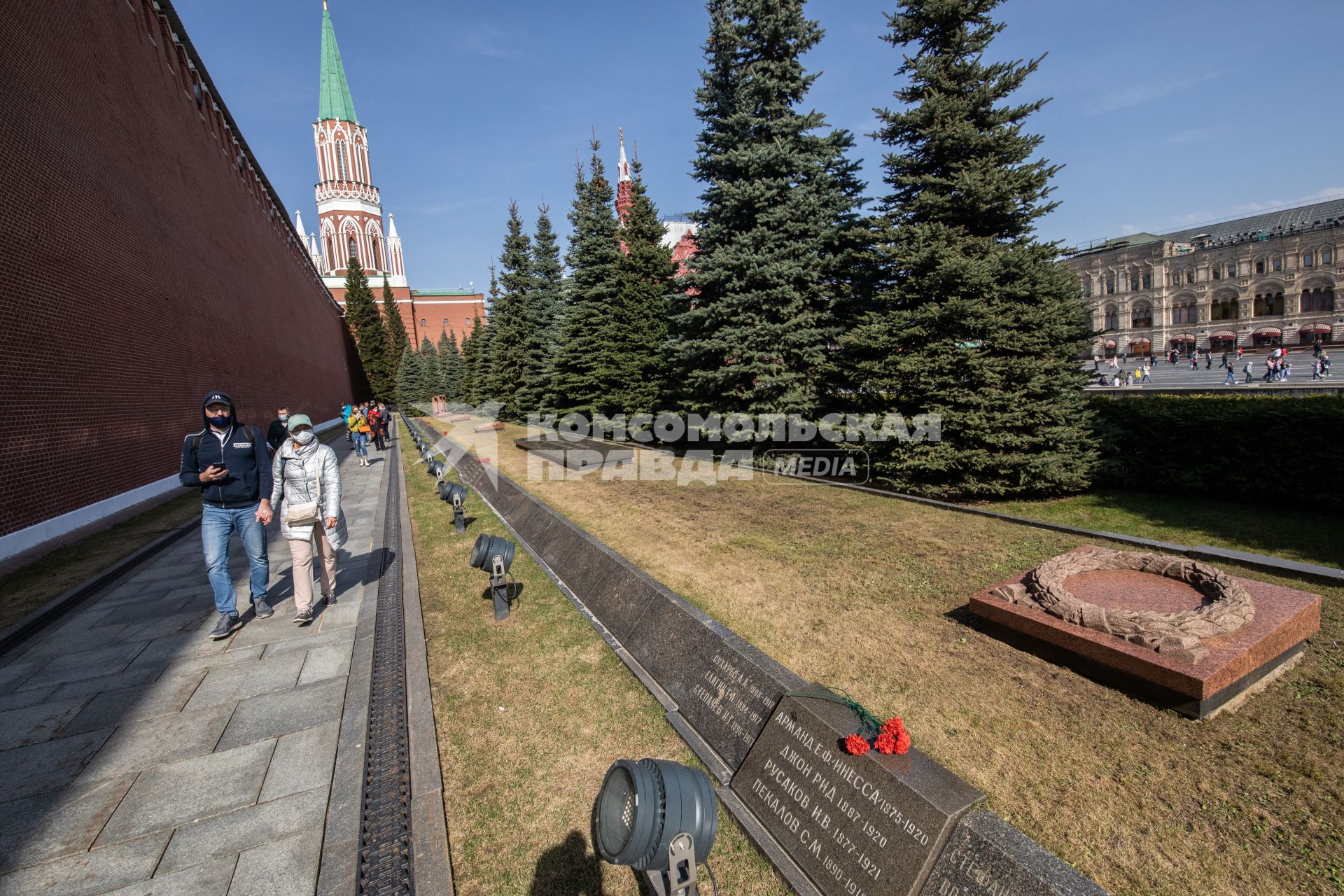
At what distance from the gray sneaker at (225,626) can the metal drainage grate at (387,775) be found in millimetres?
1258

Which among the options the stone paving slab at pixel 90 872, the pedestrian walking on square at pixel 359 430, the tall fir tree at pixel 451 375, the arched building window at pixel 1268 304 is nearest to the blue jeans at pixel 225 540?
the stone paving slab at pixel 90 872

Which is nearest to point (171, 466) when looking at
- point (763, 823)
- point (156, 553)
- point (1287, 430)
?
point (156, 553)

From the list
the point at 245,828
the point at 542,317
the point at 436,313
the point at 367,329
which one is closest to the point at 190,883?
the point at 245,828

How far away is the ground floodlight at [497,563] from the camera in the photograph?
6.11m

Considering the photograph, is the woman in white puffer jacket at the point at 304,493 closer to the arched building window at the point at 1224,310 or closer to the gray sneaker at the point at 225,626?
the gray sneaker at the point at 225,626

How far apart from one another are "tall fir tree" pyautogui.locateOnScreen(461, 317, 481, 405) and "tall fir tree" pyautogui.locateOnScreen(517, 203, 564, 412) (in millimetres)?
10819

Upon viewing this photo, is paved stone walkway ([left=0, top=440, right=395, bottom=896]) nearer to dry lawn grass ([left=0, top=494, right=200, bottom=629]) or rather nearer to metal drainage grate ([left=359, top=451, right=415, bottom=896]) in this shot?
metal drainage grate ([left=359, top=451, right=415, bottom=896])

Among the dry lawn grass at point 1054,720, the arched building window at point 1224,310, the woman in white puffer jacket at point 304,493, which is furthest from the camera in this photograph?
the arched building window at point 1224,310

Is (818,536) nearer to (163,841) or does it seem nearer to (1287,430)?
(1287,430)

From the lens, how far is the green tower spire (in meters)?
67.4

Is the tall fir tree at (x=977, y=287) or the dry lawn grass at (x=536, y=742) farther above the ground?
the tall fir tree at (x=977, y=287)

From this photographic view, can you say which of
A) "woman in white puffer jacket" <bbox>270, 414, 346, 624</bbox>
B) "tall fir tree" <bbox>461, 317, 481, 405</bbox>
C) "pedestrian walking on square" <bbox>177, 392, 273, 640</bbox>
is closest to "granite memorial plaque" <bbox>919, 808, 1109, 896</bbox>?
"woman in white puffer jacket" <bbox>270, 414, 346, 624</bbox>

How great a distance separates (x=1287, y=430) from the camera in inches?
314

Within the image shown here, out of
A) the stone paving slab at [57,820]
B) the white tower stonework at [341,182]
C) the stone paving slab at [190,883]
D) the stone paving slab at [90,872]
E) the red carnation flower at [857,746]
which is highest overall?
the white tower stonework at [341,182]
